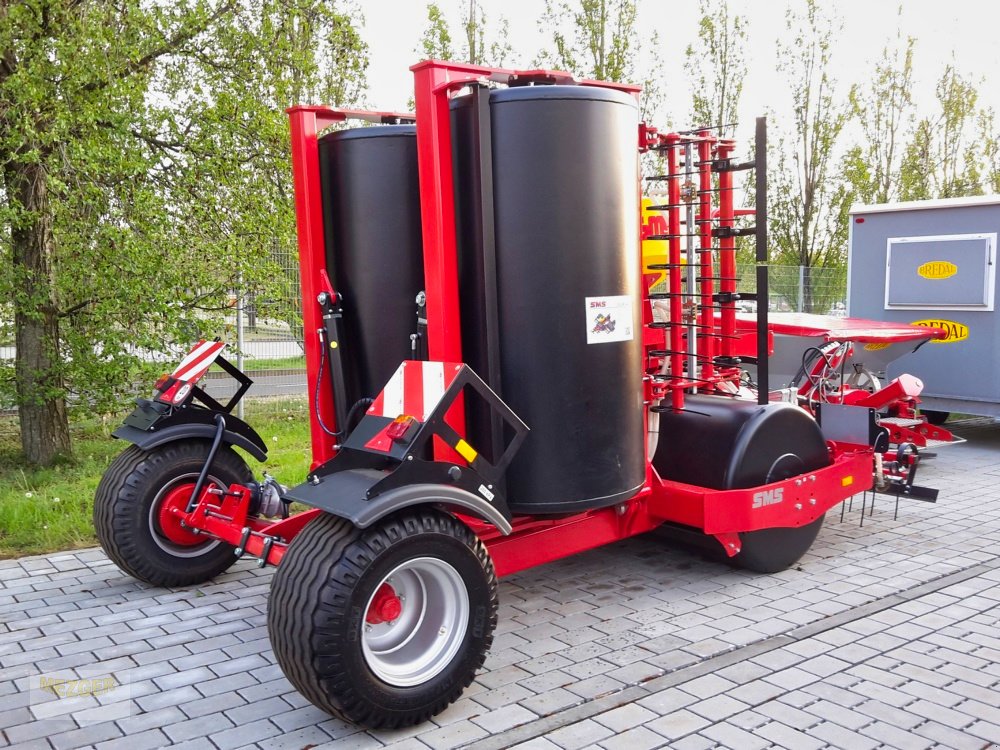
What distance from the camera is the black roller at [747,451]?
5.08 m

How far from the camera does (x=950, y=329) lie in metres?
9.73

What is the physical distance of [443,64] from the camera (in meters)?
3.95

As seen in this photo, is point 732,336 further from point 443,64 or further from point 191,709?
point 191,709

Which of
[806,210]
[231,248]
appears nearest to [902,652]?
[231,248]

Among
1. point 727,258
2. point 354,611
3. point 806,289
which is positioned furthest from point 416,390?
point 806,289

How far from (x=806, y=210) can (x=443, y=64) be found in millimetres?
18007

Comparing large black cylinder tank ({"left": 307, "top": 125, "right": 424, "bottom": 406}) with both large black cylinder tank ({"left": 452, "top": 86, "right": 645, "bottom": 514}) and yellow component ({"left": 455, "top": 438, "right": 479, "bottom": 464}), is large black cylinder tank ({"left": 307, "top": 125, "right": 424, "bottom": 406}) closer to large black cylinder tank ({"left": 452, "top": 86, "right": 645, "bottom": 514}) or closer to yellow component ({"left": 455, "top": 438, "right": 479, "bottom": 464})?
large black cylinder tank ({"left": 452, "top": 86, "right": 645, "bottom": 514})

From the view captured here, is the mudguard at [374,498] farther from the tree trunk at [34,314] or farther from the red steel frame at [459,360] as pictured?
the tree trunk at [34,314]

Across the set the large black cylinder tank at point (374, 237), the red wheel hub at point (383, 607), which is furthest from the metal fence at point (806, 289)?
the red wheel hub at point (383, 607)

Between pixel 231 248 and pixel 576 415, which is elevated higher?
pixel 231 248

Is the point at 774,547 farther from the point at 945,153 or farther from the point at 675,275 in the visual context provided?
the point at 945,153

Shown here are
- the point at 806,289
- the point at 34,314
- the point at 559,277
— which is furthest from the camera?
the point at 806,289

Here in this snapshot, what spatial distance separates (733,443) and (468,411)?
1683 mm

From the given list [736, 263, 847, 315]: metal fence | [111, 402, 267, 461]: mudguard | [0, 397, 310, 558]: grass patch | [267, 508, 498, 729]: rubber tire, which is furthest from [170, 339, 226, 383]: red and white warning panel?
[736, 263, 847, 315]: metal fence
